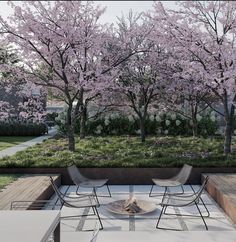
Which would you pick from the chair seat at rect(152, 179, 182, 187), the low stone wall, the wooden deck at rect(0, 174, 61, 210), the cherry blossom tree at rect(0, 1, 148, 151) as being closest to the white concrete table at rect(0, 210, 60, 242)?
the wooden deck at rect(0, 174, 61, 210)

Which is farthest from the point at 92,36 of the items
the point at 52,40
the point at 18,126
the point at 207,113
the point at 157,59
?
the point at 18,126

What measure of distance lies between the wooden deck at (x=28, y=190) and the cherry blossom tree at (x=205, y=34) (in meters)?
4.77

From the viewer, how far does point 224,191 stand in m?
7.38

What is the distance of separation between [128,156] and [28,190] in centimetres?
370

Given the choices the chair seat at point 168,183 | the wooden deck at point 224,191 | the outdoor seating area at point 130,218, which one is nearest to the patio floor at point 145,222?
the outdoor seating area at point 130,218

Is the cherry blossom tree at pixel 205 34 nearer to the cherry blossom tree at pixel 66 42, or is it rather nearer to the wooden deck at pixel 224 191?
the cherry blossom tree at pixel 66 42

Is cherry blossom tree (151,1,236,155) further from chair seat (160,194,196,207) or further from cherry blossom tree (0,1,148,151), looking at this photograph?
chair seat (160,194,196,207)

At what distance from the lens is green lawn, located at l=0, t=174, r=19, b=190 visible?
8.18m

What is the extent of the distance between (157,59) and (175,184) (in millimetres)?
6900

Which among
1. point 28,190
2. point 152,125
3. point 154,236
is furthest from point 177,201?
point 152,125

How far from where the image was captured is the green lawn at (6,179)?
818 centimetres

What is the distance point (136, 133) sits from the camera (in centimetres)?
1819

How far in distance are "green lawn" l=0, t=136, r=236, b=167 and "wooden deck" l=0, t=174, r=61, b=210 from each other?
0.73 meters

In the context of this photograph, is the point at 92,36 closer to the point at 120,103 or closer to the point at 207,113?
the point at 120,103
